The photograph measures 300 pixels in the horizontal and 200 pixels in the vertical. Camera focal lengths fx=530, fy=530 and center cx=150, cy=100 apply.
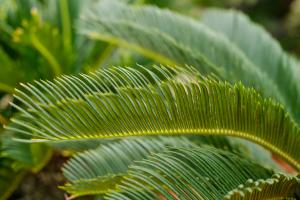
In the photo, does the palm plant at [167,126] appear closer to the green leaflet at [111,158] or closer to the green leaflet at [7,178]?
the green leaflet at [111,158]

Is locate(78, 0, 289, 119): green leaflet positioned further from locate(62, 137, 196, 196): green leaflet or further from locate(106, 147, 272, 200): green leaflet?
locate(106, 147, 272, 200): green leaflet

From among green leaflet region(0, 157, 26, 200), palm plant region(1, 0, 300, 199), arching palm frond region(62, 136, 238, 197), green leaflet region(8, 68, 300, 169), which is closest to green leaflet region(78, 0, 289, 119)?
palm plant region(1, 0, 300, 199)

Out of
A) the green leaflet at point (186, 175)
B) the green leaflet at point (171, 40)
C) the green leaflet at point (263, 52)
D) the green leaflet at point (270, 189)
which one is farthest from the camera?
the green leaflet at point (263, 52)

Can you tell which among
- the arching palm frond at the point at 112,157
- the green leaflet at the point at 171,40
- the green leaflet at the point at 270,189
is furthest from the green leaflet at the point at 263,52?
the green leaflet at the point at 270,189

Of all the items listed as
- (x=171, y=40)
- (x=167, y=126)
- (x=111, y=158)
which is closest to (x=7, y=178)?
(x=111, y=158)

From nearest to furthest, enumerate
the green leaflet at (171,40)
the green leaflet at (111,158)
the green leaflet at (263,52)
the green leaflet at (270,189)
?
1. the green leaflet at (270,189)
2. the green leaflet at (111,158)
3. the green leaflet at (171,40)
4. the green leaflet at (263,52)

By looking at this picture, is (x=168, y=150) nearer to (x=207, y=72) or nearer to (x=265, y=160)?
(x=207, y=72)

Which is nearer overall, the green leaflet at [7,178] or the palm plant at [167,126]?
the palm plant at [167,126]

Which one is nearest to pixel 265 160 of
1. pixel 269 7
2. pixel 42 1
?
pixel 42 1

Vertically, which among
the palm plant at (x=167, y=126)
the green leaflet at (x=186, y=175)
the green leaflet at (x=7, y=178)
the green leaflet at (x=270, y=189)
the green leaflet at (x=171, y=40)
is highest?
the green leaflet at (x=171, y=40)
